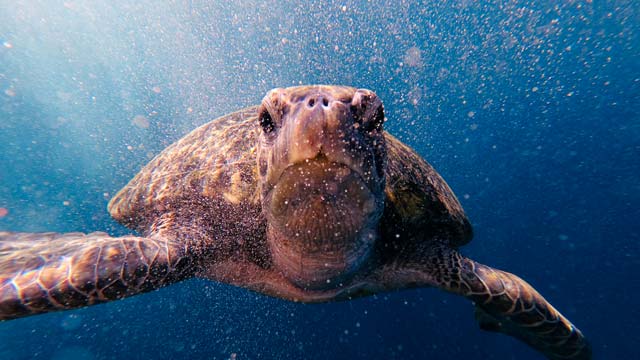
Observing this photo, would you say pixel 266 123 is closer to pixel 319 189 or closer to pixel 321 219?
pixel 319 189

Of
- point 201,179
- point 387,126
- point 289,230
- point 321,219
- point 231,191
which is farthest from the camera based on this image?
point 387,126

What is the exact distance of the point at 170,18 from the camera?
38.6 meters

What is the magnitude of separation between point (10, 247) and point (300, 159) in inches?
102

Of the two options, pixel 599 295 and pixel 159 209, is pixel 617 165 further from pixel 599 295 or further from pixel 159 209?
pixel 159 209

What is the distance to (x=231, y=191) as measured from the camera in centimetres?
273

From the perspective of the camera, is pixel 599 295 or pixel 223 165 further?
pixel 599 295

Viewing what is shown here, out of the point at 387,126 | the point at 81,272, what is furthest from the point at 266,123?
the point at 387,126

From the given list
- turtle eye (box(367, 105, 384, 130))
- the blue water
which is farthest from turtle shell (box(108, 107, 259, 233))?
the blue water

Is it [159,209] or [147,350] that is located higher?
[159,209]

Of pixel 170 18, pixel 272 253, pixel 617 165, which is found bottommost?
pixel 272 253

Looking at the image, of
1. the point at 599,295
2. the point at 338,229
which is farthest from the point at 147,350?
the point at 599,295

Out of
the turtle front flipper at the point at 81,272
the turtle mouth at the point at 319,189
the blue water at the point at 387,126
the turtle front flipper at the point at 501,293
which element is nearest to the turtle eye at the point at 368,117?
the turtle mouth at the point at 319,189

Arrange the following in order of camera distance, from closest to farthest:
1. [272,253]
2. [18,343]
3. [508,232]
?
[272,253], [18,343], [508,232]

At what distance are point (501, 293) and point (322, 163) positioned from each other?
239 centimetres
